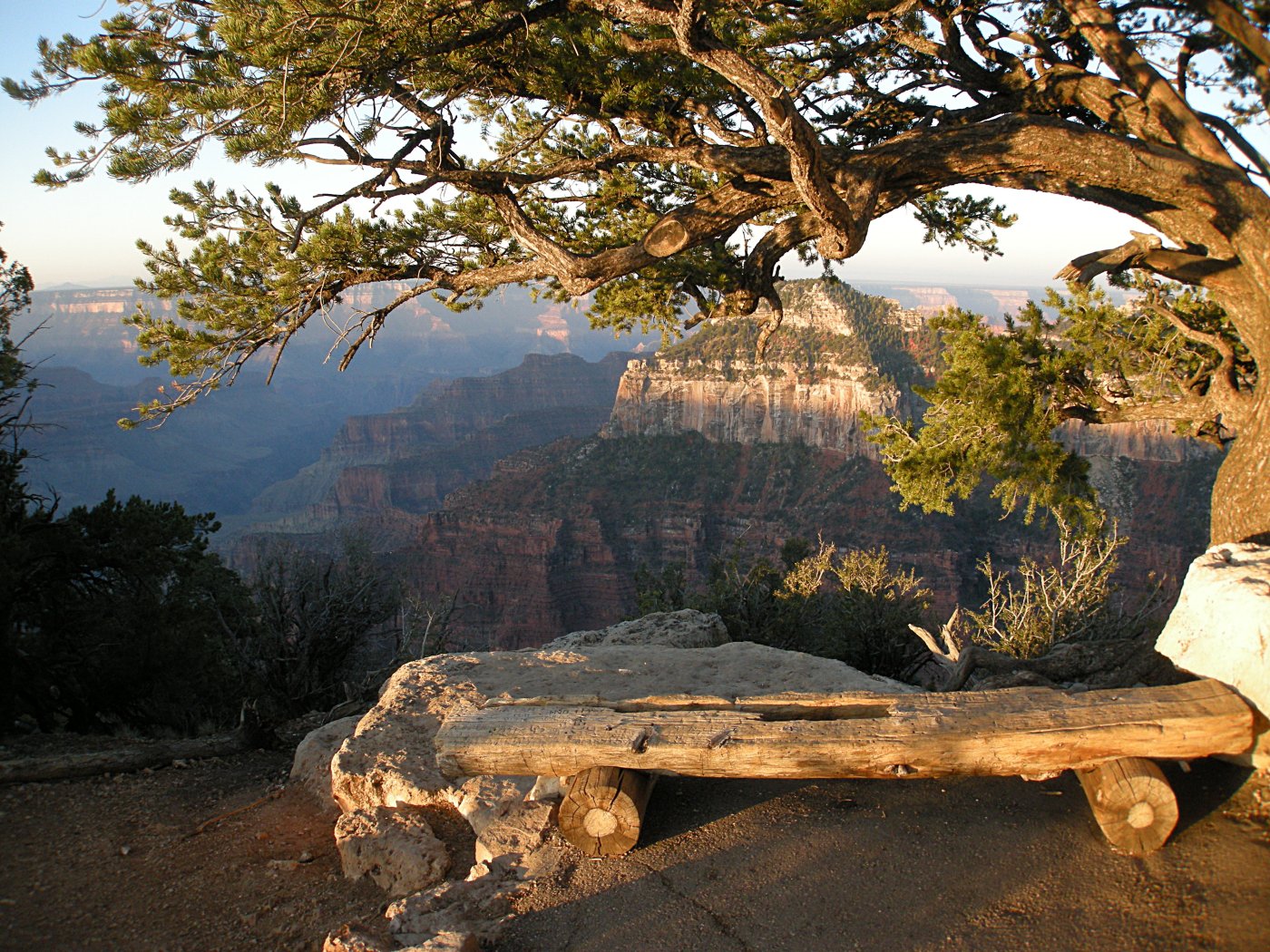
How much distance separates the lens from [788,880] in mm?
3803

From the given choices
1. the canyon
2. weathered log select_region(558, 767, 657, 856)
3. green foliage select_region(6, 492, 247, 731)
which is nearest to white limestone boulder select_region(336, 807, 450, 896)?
weathered log select_region(558, 767, 657, 856)

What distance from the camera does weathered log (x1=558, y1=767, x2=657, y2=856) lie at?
405 cm

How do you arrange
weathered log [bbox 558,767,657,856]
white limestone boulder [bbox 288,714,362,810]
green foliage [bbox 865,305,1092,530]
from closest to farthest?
weathered log [bbox 558,767,657,856] → white limestone boulder [bbox 288,714,362,810] → green foliage [bbox 865,305,1092,530]

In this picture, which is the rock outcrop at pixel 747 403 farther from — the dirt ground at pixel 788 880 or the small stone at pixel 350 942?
the small stone at pixel 350 942

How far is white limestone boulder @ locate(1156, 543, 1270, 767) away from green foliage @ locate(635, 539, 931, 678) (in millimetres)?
5868

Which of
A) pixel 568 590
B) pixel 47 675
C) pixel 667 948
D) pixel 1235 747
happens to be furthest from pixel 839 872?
pixel 568 590

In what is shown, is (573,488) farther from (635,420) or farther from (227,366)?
(227,366)

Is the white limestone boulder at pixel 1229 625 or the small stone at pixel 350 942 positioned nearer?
the small stone at pixel 350 942

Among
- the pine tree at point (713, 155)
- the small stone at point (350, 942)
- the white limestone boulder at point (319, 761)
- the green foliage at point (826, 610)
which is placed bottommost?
the green foliage at point (826, 610)

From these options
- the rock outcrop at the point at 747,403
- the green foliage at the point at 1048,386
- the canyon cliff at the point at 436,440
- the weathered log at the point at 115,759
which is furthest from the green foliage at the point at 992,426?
the canyon cliff at the point at 436,440

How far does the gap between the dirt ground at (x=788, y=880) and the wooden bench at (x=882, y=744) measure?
0.83ft

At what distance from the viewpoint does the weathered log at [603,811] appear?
405 cm

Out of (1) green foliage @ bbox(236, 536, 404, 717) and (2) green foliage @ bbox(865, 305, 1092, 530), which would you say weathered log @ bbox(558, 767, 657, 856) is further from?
(1) green foliage @ bbox(236, 536, 404, 717)

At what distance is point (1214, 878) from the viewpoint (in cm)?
353
